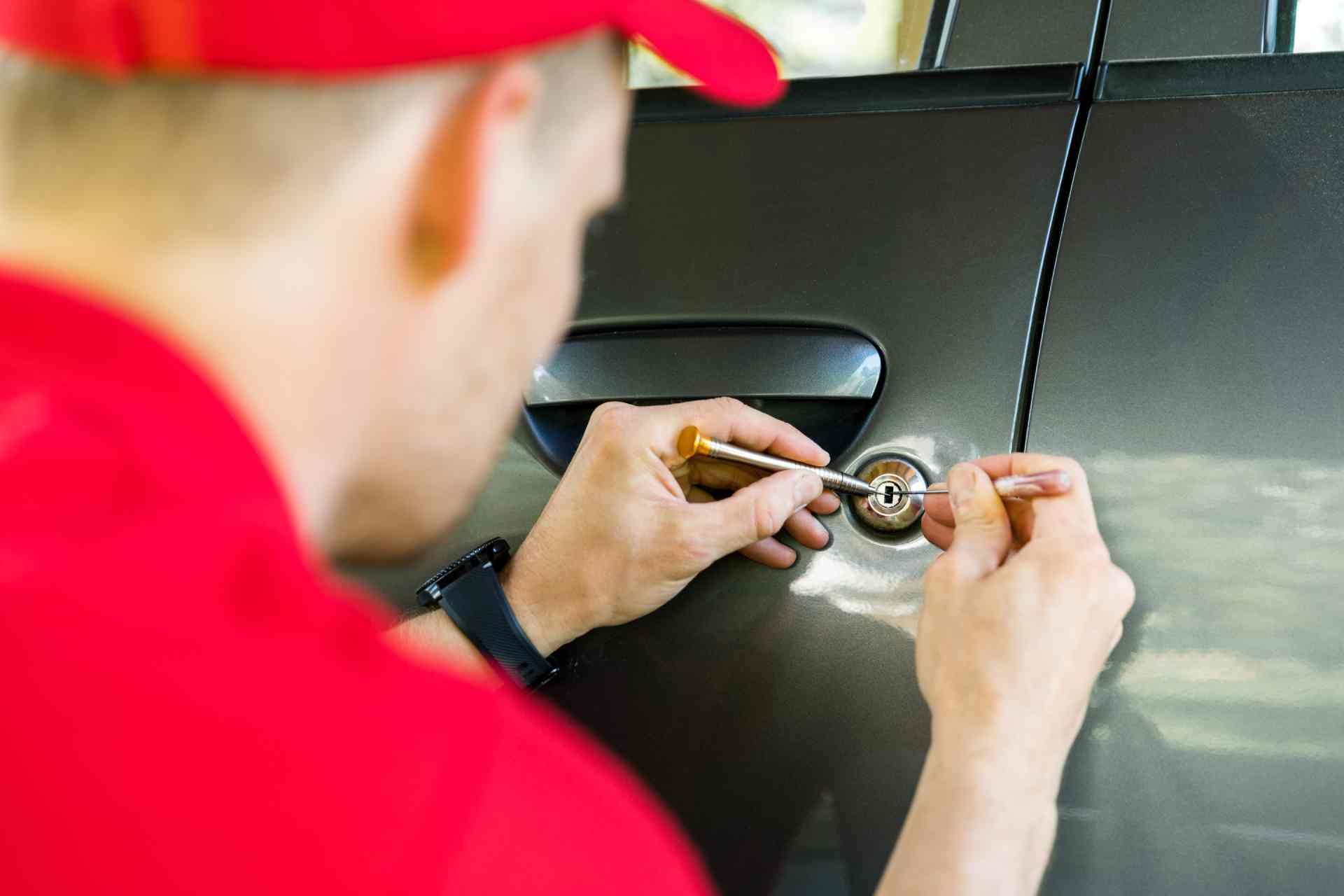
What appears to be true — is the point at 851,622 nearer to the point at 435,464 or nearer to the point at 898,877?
the point at 898,877

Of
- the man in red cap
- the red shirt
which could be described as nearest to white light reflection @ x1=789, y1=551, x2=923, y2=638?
the man in red cap

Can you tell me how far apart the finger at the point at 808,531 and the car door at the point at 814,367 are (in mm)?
11

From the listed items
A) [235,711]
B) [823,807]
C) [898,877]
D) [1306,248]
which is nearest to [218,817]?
[235,711]

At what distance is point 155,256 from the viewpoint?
0.58 meters

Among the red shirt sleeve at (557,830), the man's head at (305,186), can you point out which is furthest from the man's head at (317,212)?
the red shirt sleeve at (557,830)

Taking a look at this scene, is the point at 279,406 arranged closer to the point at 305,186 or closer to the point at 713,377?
the point at 305,186

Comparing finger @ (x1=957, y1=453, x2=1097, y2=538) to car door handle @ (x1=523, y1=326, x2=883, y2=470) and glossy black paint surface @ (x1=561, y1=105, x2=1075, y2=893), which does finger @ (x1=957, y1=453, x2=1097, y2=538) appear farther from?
car door handle @ (x1=523, y1=326, x2=883, y2=470)

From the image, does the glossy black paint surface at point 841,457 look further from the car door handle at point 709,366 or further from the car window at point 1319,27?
the car window at point 1319,27

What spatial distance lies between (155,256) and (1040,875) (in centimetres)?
71

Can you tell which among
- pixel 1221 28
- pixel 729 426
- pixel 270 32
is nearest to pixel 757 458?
pixel 729 426

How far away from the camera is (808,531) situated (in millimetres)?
1140

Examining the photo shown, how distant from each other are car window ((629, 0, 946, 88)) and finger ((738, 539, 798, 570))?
1.48 feet

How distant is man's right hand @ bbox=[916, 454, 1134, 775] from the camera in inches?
37.0

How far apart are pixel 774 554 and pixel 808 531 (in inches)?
1.4
